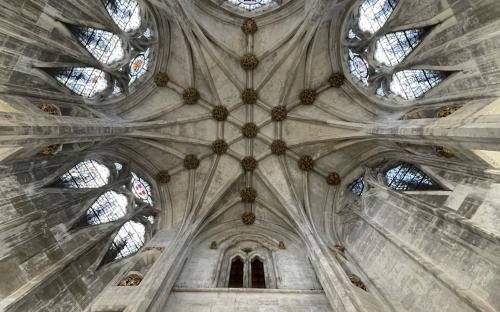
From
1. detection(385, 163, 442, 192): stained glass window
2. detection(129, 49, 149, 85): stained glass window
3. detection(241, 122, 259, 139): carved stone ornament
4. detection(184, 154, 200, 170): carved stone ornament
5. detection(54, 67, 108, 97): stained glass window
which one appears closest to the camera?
detection(385, 163, 442, 192): stained glass window

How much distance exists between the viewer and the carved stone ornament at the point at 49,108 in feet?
28.9

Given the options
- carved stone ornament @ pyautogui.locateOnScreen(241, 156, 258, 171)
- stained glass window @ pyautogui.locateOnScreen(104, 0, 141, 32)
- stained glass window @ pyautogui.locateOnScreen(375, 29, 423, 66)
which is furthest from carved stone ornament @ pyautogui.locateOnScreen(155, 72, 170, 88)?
stained glass window @ pyautogui.locateOnScreen(375, 29, 423, 66)

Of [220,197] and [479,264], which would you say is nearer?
[479,264]

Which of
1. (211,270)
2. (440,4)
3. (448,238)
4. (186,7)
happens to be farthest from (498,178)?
(186,7)

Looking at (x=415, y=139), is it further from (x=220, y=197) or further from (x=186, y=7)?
(x=186, y=7)

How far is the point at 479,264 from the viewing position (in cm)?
714

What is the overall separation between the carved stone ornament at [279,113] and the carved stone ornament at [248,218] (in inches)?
211

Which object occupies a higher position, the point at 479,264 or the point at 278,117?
the point at 278,117

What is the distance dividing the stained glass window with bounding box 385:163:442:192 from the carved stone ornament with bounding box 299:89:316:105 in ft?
17.3

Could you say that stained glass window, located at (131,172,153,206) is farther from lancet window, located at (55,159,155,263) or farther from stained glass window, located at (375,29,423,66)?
stained glass window, located at (375,29,423,66)

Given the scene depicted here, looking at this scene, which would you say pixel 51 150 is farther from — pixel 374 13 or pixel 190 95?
pixel 374 13

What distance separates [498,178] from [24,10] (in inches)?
559

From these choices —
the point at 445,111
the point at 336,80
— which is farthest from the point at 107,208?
the point at 445,111

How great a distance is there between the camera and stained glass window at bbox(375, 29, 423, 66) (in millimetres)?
11580
